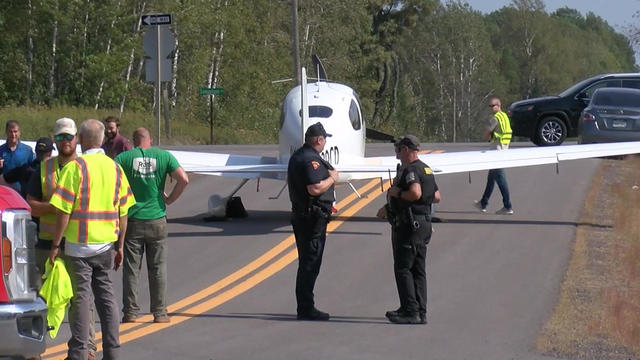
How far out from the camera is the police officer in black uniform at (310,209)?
12.6m

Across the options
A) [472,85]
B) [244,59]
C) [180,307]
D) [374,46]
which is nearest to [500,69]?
[472,85]

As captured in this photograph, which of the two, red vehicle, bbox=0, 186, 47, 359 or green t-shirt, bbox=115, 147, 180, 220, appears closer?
red vehicle, bbox=0, 186, 47, 359

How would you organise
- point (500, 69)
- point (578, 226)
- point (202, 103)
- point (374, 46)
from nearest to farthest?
point (578, 226), point (202, 103), point (374, 46), point (500, 69)

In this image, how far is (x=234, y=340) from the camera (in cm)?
1150

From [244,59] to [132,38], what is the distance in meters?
11.6

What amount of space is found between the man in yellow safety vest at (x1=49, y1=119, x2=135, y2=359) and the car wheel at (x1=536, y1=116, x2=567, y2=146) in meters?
24.8

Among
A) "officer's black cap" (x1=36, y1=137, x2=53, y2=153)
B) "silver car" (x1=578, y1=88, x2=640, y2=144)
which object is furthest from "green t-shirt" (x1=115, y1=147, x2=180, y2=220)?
"silver car" (x1=578, y1=88, x2=640, y2=144)

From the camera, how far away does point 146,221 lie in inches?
481

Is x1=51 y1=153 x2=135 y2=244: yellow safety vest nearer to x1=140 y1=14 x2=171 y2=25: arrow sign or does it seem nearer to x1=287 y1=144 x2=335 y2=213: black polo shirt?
x1=287 y1=144 x2=335 y2=213: black polo shirt

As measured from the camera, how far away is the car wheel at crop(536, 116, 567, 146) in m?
33.4

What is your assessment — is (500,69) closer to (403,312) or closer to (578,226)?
(578,226)

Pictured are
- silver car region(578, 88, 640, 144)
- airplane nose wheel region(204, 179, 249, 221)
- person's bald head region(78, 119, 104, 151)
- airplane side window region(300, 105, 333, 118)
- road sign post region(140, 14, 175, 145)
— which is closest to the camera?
person's bald head region(78, 119, 104, 151)

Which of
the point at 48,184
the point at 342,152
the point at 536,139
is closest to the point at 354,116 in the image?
the point at 342,152

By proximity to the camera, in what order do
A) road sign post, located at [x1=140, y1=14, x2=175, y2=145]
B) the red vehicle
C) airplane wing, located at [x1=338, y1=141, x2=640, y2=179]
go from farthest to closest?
1. road sign post, located at [x1=140, y1=14, x2=175, y2=145]
2. airplane wing, located at [x1=338, y1=141, x2=640, y2=179]
3. the red vehicle
